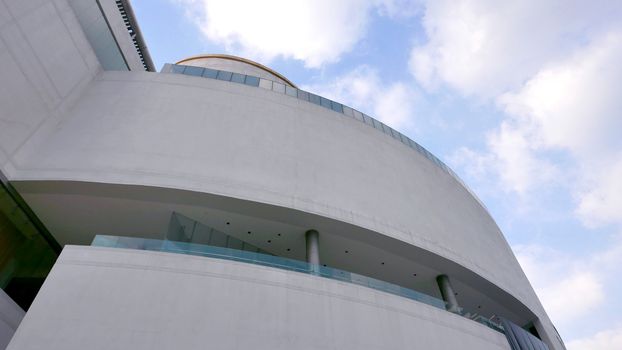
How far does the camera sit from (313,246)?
A: 1628cm

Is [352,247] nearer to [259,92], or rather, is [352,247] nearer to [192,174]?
[192,174]

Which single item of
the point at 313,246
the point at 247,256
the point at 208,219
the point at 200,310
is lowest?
the point at 200,310

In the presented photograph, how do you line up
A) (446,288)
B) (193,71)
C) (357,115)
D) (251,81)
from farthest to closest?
(357,115), (251,81), (193,71), (446,288)

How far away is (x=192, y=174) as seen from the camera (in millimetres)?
15523

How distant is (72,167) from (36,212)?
2717 millimetres

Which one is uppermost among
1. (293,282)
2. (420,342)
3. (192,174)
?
(192,174)

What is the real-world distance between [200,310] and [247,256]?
2.57m

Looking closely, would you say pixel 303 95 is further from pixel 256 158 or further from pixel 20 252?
pixel 20 252

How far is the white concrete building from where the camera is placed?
10.9 m

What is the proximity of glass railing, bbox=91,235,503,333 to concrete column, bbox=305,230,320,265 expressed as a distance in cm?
188

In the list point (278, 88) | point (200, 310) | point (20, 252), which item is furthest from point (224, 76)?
point (200, 310)

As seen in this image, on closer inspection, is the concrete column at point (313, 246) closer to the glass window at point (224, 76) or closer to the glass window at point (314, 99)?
the glass window at point (314, 99)

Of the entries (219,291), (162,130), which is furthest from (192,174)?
(219,291)

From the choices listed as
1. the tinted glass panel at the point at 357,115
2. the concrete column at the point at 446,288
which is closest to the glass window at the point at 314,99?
the tinted glass panel at the point at 357,115
